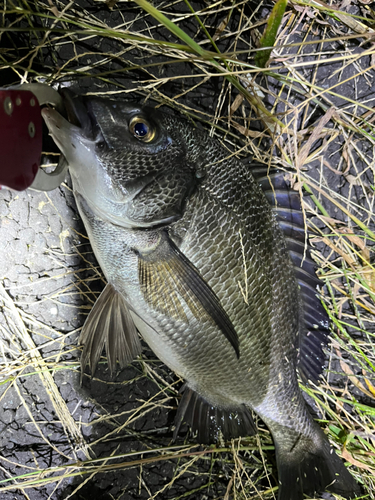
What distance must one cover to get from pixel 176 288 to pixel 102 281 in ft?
1.93

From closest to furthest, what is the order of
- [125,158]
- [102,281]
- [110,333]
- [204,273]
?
[125,158] < [204,273] < [110,333] < [102,281]

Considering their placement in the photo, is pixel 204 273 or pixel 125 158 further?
pixel 204 273

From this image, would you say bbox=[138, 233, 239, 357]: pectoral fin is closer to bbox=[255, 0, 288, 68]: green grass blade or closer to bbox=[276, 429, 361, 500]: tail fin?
bbox=[276, 429, 361, 500]: tail fin

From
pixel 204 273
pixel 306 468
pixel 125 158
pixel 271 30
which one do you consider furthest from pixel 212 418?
pixel 271 30

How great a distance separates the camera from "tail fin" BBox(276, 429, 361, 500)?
1516mm

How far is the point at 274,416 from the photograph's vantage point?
1.47m

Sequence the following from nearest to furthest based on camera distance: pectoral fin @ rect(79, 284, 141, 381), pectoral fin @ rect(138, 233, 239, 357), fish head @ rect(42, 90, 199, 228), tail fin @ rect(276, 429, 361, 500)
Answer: fish head @ rect(42, 90, 199, 228), pectoral fin @ rect(138, 233, 239, 357), pectoral fin @ rect(79, 284, 141, 381), tail fin @ rect(276, 429, 361, 500)

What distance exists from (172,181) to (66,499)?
171cm

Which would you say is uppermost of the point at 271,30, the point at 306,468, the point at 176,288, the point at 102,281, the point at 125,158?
the point at 271,30

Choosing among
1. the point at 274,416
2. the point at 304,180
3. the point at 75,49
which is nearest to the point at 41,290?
the point at 75,49

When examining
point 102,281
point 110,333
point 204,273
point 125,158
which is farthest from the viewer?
point 102,281

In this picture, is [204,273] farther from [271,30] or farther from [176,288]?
[271,30]

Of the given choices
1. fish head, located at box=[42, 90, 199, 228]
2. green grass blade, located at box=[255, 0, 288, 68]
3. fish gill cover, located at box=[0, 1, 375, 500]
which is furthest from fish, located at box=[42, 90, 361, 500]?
green grass blade, located at box=[255, 0, 288, 68]

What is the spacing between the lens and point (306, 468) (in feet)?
4.98
